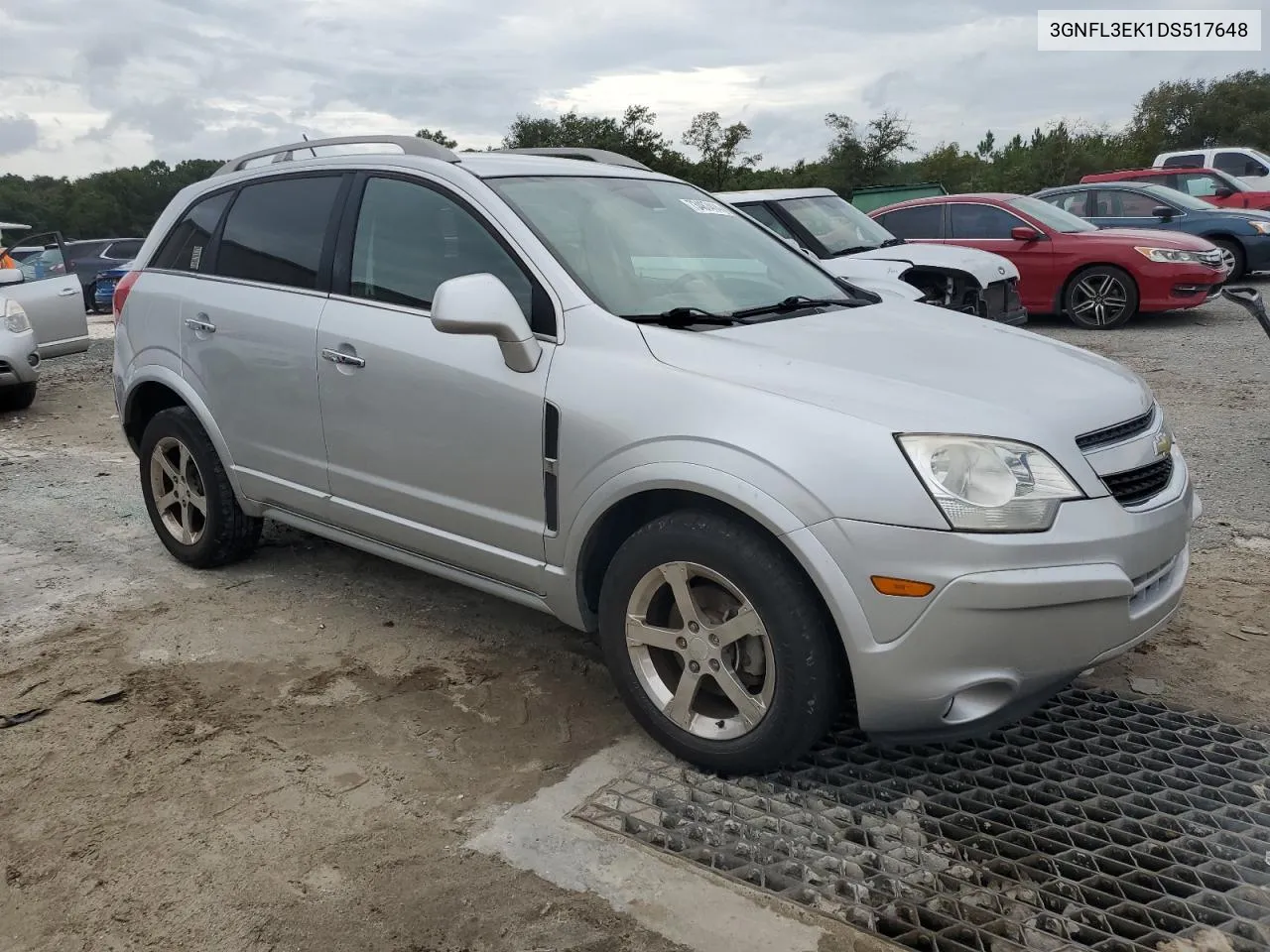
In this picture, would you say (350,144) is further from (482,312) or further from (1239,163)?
(1239,163)

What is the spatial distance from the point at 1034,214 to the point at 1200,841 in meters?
10.2

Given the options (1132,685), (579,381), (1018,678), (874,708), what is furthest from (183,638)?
(1132,685)

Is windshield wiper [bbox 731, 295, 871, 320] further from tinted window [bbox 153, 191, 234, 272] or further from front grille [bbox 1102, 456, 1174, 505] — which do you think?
tinted window [bbox 153, 191, 234, 272]

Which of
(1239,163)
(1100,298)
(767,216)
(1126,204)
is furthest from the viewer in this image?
(1239,163)

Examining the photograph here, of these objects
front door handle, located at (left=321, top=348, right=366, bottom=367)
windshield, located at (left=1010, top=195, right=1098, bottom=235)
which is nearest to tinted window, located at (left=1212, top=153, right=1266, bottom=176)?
windshield, located at (left=1010, top=195, right=1098, bottom=235)

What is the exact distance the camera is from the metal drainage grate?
2438 millimetres

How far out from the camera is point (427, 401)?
11.6 ft

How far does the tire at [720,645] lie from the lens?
8.97ft

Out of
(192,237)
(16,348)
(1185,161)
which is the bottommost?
(16,348)

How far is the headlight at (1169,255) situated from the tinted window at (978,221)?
1.43m

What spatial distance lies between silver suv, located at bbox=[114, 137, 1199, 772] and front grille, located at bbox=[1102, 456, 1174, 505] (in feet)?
0.03

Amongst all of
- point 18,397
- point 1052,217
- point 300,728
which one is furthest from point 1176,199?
point 300,728

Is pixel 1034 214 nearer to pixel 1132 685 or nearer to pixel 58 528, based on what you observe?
pixel 1132 685

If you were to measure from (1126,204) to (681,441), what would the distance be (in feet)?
42.3
